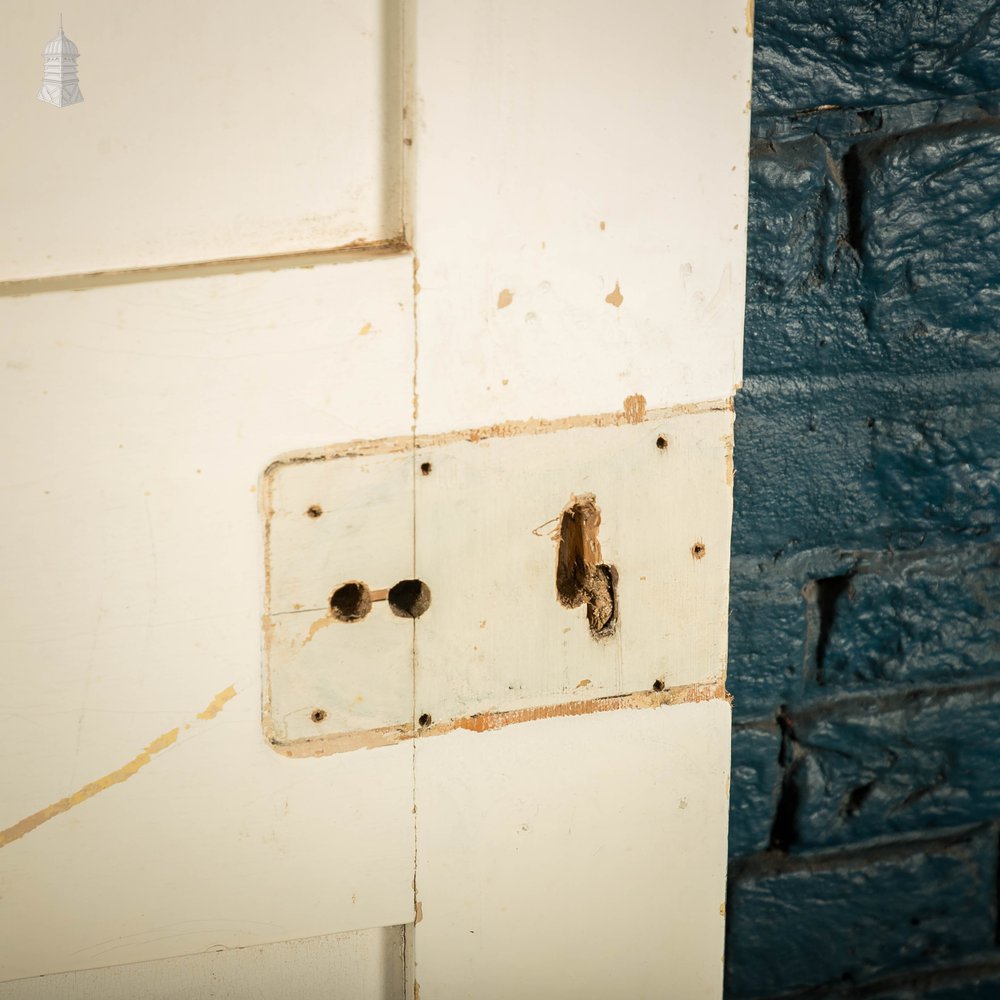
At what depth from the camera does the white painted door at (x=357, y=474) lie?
73cm

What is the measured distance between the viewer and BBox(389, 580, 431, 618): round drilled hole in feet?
2.69

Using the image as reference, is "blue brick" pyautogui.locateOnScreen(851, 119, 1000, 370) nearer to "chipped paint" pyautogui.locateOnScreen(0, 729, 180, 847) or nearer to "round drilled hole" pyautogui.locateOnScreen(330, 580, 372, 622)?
"round drilled hole" pyautogui.locateOnScreen(330, 580, 372, 622)

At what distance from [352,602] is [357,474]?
0.28 ft

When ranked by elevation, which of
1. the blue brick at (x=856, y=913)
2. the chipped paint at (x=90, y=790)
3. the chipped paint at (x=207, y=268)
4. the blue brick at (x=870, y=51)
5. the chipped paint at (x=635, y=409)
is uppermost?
the blue brick at (x=870, y=51)

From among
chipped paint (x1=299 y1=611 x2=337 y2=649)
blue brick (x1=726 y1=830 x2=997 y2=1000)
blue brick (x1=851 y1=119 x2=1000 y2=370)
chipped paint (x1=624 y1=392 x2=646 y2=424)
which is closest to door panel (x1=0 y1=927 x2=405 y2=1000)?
chipped paint (x1=299 y1=611 x2=337 y2=649)

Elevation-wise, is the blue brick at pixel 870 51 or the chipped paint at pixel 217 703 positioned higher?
the blue brick at pixel 870 51

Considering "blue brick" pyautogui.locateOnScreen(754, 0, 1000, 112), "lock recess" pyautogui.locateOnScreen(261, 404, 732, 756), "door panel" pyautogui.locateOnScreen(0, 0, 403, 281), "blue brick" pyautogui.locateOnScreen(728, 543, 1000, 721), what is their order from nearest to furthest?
"door panel" pyautogui.locateOnScreen(0, 0, 403, 281)
"lock recess" pyautogui.locateOnScreen(261, 404, 732, 756)
"blue brick" pyautogui.locateOnScreen(754, 0, 1000, 112)
"blue brick" pyautogui.locateOnScreen(728, 543, 1000, 721)

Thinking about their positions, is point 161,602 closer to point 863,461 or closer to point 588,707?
point 588,707

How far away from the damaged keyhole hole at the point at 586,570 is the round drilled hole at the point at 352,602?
0.43 ft

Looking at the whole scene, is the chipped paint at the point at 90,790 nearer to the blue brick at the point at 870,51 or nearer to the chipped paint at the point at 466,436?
the chipped paint at the point at 466,436

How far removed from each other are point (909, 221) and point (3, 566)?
846 mm

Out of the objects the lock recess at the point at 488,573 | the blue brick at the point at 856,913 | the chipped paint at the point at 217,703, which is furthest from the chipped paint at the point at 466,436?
the blue brick at the point at 856,913

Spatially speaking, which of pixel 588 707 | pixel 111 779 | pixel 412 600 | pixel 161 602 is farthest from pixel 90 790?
pixel 588 707

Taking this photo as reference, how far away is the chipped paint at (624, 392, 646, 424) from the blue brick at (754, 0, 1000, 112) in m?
0.42
